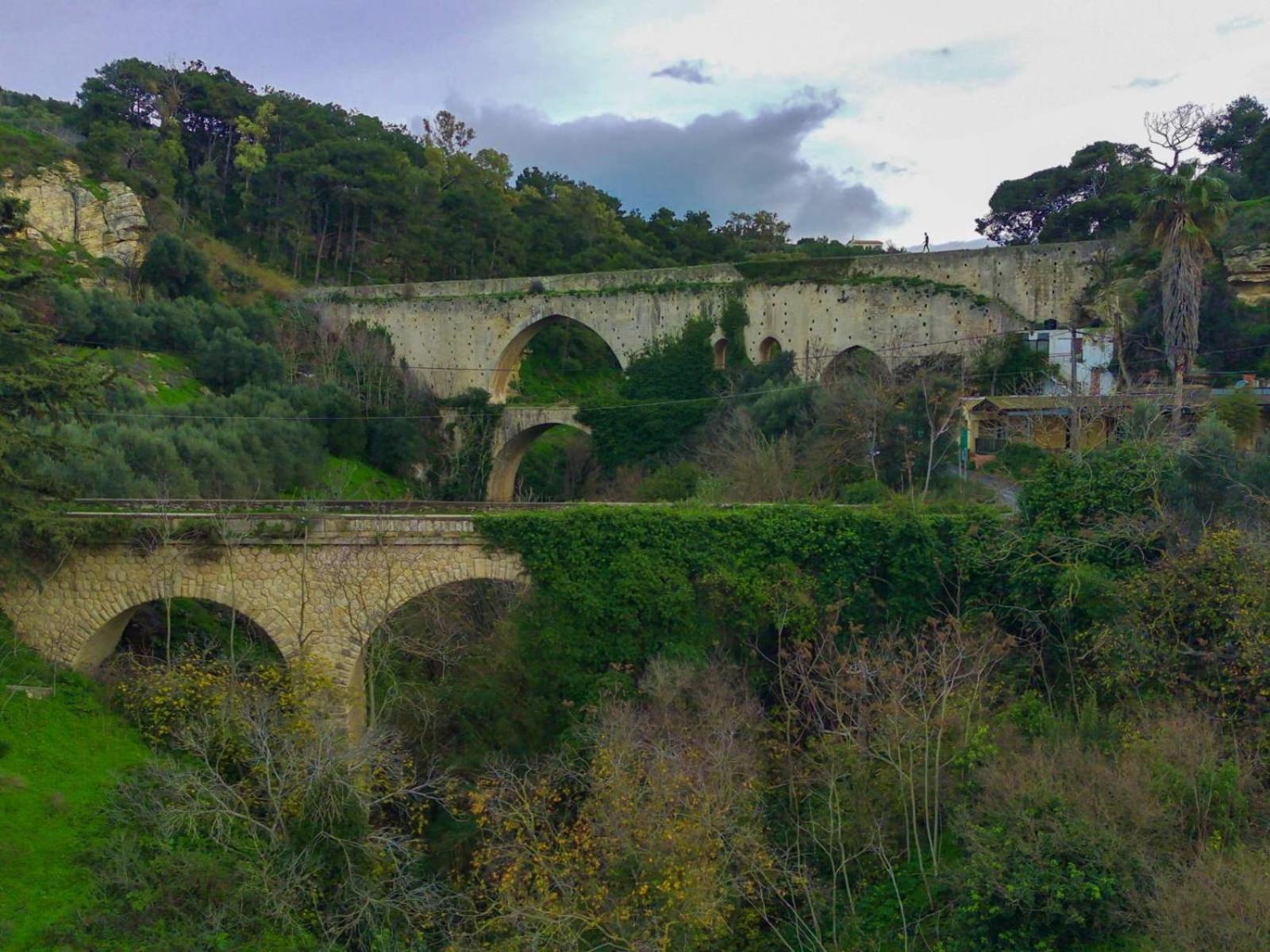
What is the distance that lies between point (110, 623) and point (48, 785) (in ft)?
10.2

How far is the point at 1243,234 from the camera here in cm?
2034

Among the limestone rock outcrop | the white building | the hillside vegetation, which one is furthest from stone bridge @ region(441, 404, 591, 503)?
the white building

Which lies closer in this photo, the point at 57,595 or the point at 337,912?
the point at 337,912

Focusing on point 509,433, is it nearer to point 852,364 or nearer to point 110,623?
point 852,364

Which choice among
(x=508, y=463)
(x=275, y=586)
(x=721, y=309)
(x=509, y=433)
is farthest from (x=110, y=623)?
(x=721, y=309)

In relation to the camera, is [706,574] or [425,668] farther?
[425,668]

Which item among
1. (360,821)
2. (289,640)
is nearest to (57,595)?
(289,640)

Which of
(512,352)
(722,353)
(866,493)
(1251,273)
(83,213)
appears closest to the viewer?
(866,493)

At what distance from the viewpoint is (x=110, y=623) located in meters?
12.7

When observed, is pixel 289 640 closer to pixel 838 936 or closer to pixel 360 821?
pixel 360 821

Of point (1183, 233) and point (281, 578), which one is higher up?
point (1183, 233)

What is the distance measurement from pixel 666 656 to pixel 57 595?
7219mm

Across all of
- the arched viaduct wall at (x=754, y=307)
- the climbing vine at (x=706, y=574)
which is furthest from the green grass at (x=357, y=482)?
the climbing vine at (x=706, y=574)

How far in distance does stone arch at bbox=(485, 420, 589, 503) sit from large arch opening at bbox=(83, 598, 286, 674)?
13452 millimetres
